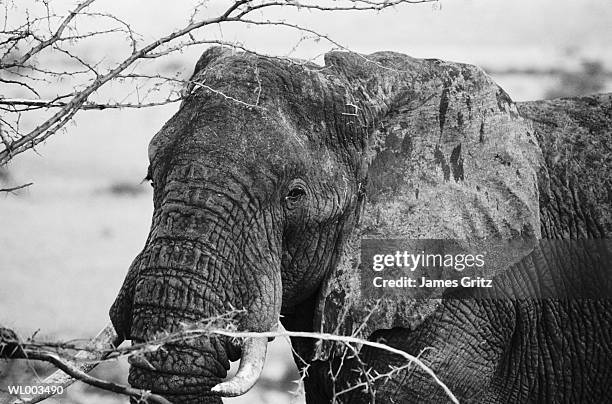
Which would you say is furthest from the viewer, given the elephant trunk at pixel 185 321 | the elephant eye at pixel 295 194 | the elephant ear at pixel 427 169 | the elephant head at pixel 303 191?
the elephant ear at pixel 427 169

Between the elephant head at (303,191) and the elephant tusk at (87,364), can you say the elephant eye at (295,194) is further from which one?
the elephant tusk at (87,364)

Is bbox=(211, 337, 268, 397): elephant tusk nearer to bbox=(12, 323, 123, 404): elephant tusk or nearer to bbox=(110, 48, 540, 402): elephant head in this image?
bbox=(110, 48, 540, 402): elephant head

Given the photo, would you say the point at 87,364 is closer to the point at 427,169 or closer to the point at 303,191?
the point at 303,191

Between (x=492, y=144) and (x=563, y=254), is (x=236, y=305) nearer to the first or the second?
(x=492, y=144)

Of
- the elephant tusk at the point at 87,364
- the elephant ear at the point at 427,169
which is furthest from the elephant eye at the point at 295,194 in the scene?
the elephant tusk at the point at 87,364

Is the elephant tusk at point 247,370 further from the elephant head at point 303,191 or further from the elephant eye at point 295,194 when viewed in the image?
the elephant eye at point 295,194

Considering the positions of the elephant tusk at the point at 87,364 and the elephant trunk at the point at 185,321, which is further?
the elephant trunk at the point at 185,321

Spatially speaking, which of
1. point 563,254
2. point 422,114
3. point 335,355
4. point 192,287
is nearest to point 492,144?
point 422,114

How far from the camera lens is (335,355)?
436 cm

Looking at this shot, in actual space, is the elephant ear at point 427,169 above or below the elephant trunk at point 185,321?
above

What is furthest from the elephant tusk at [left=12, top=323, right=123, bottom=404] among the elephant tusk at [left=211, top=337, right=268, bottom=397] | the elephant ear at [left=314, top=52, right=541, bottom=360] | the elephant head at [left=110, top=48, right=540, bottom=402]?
the elephant ear at [left=314, top=52, right=541, bottom=360]

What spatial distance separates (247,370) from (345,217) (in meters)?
0.91

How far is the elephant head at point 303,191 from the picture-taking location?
375 centimetres

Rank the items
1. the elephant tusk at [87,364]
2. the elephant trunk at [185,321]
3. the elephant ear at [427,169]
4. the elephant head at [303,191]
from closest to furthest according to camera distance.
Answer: the elephant tusk at [87,364]
the elephant trunk at [185,321]
the elephant head at [303,191]
the elephant ear at [427,169]
